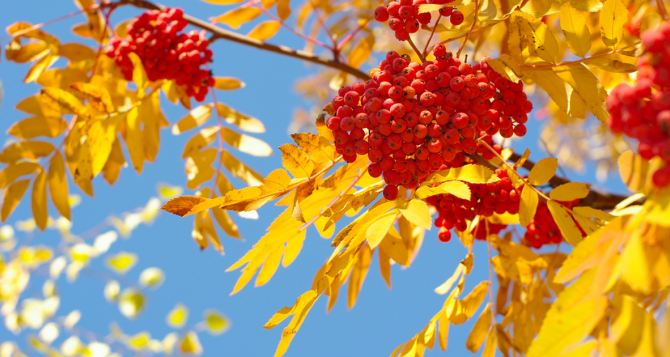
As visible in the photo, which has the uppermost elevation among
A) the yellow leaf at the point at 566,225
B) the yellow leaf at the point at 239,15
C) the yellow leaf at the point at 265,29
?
the yellow leaf at the point at 239,15

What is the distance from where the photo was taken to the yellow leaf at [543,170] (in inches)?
62.9

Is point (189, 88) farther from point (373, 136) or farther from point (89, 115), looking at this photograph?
point (373, 136)

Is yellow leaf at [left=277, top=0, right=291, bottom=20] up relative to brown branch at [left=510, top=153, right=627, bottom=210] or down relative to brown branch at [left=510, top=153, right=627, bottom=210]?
up

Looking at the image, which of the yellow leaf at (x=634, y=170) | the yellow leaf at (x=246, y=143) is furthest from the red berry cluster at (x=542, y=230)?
the yellow leaf at (x=634, y=170)

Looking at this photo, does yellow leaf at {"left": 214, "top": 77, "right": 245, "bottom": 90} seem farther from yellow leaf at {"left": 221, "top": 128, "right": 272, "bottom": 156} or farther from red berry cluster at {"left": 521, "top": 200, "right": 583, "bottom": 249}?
red berry cluster at {"left": 521, "top": 200, "right": 583, "bottom": 249}

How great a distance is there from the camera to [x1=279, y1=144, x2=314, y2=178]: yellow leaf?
1524 millimetres

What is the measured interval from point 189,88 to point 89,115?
1.28 ft

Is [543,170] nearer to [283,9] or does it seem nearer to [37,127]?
[283,9]

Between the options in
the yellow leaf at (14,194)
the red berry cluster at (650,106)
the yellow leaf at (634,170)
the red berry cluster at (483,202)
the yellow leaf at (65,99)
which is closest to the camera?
the red berry cluster at (650,106)

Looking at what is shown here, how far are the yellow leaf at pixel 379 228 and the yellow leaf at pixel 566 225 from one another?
35 centimetres

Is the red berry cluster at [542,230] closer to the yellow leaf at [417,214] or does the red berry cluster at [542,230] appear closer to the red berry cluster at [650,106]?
the yellow leaf at [417,214]

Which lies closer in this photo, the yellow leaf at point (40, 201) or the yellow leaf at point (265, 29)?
the yellow leaf at point (40, 201)

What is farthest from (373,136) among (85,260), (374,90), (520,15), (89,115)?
(85,260)

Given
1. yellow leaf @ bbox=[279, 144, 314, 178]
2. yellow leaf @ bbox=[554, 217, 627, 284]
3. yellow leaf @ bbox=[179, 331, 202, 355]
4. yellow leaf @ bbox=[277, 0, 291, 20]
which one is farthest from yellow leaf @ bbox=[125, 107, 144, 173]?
yellow leaf @ bbox=[179, 331, 202, 355]
